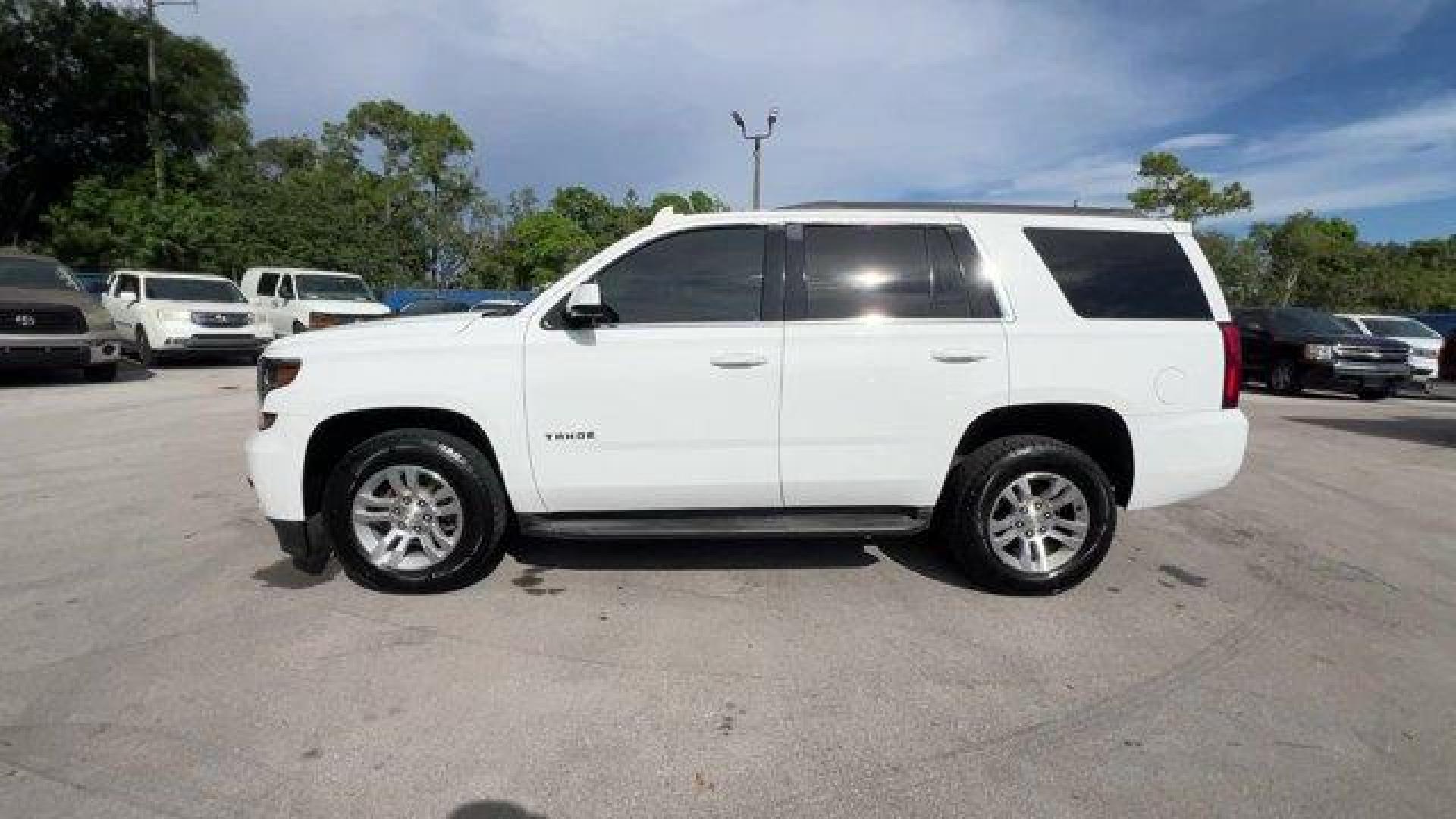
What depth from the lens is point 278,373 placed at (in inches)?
153

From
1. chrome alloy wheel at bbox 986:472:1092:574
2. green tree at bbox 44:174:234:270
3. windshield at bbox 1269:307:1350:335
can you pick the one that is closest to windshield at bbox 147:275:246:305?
chrome alloy wheel at bbox 986:472:1092:574

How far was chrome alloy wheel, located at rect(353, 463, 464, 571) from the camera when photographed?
3.94 m

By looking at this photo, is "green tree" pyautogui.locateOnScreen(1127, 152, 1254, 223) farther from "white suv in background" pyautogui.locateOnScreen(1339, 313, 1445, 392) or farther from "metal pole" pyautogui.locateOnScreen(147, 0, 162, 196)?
"metal pole" pyautogui.locateOnScreen(147, 0, 162, 196)

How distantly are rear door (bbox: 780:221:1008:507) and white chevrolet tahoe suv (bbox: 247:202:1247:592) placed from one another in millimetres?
11

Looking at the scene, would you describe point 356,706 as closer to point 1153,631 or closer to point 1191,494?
point 1153,631

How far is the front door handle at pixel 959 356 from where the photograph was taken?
12.7 feet

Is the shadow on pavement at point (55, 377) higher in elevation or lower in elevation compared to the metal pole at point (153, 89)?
lower

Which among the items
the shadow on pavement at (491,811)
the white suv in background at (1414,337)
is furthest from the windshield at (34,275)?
the white suv in background at (1414,337)

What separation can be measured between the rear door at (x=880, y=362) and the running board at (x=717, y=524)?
0.08 metres

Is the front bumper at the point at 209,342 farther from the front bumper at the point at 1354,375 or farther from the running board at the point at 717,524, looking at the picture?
the front bumper at the point at 1354,375

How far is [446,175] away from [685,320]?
53858 mm

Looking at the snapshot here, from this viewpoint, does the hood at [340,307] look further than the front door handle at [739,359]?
Yes

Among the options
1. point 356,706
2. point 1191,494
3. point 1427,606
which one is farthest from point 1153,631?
point 356,706

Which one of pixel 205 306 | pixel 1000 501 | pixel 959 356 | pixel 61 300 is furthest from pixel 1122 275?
pixel 205 306
